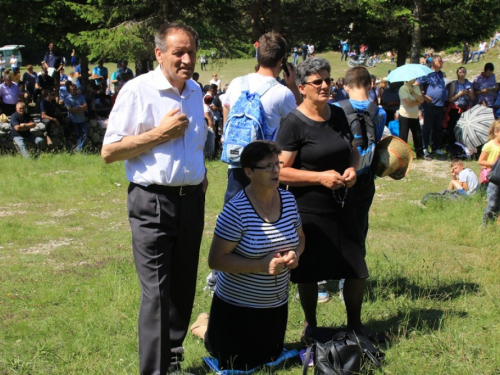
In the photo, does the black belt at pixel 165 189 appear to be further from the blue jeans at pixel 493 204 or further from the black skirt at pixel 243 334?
the blue jeans at pixel 493 204

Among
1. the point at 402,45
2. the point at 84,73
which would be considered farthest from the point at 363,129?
the point at 402,45

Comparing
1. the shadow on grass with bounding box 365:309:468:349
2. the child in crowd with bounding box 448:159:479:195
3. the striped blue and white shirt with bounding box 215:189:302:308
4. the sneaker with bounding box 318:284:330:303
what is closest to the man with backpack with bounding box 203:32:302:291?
the striped blue and white shirt with bounding box 215:189:302:308

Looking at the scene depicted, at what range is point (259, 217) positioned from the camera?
4164mm

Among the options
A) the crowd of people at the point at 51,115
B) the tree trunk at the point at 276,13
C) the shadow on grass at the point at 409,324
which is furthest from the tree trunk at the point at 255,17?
the shadow on grass at the point at 409,324

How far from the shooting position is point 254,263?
4094 millimetres

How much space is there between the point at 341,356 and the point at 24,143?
40.2ft

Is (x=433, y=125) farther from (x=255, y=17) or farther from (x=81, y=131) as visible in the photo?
(x=81, y=131)

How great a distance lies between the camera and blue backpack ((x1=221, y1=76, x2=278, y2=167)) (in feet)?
15.6

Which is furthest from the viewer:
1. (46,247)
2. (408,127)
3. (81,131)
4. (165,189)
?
(81,131)

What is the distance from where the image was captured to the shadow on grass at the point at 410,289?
5602mm

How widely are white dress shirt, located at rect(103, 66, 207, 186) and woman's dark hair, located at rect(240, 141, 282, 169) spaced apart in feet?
1.34

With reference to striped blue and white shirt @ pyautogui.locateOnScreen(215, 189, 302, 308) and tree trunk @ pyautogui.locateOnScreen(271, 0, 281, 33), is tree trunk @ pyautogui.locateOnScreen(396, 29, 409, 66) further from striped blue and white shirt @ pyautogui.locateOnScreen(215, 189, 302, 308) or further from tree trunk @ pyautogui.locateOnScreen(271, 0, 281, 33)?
striped blue and white shirt @ pyautogui.locateOnScreen(215, 189, 302, 308)

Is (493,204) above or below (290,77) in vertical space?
below

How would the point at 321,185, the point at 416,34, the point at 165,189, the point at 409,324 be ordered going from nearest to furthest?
the point at 165,189 → the point at 321,185 → the point at 409,324 → the point at 416,34
